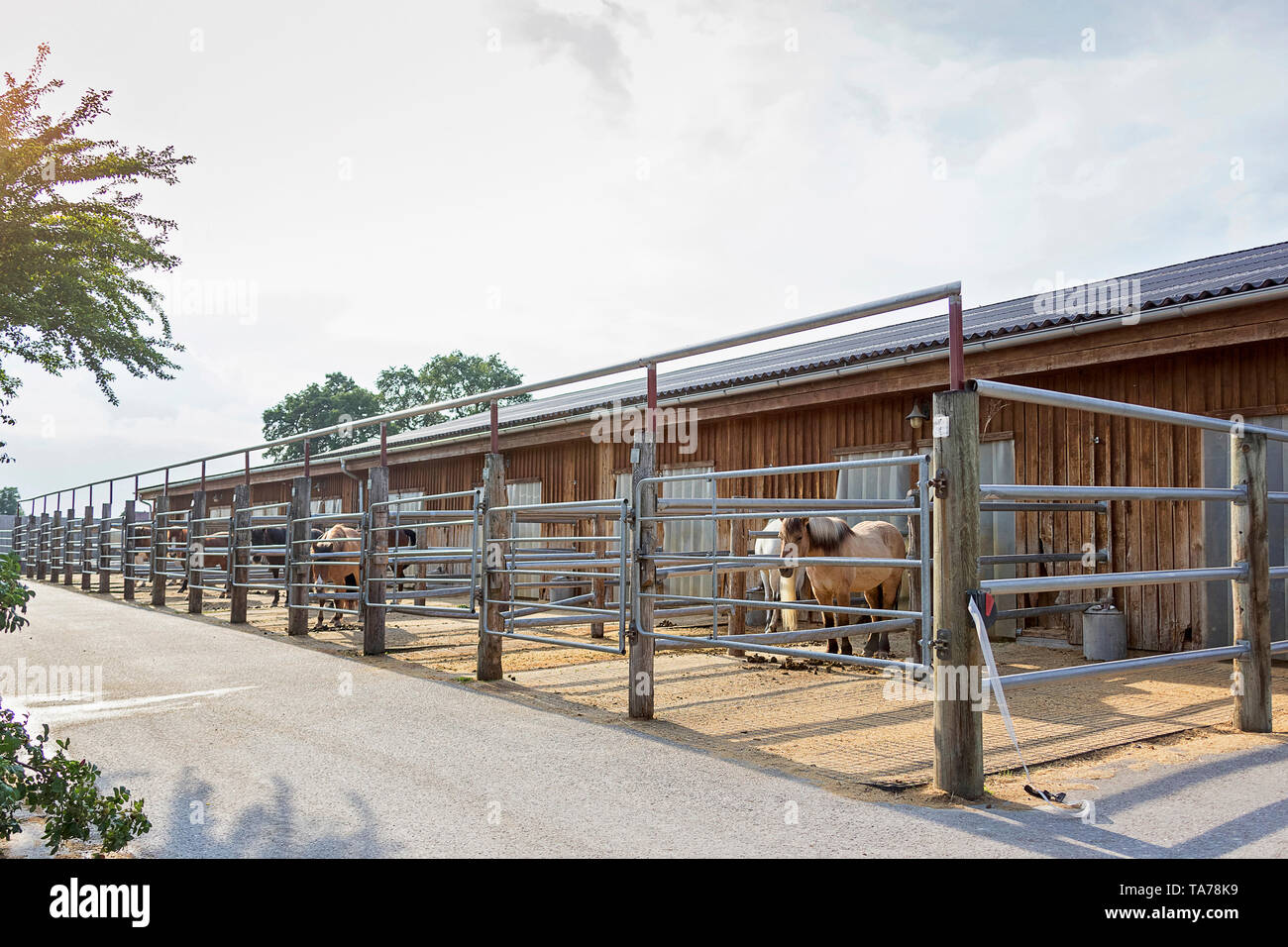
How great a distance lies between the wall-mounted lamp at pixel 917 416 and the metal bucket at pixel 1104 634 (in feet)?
7.89

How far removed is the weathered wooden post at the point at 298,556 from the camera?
9.71m

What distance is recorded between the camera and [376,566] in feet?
26.7

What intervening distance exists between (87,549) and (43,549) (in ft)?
23.4

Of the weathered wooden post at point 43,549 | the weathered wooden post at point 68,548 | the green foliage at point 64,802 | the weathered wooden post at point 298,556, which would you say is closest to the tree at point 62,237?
the weathered wooden post at point 298,556

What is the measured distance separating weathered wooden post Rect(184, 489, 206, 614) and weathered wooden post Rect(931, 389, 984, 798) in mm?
11009

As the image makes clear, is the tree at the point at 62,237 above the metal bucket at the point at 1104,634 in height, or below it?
above

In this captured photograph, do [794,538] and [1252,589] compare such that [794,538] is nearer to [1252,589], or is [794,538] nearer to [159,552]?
[1252,589]

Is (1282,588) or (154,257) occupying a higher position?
(154,257)

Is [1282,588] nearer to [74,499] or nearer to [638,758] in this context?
[638,758]

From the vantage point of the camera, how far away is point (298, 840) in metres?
2.84

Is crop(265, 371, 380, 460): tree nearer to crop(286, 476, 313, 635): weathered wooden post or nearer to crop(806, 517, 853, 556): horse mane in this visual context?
crop(286, 476, 313, 635): weathered wooden post

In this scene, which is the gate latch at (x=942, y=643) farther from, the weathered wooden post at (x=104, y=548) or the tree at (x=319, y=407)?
the tree at (x=319, y=407)
